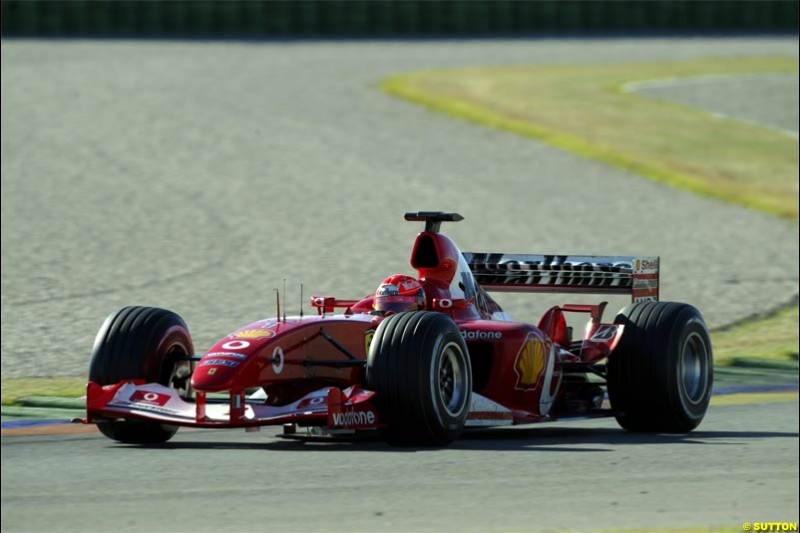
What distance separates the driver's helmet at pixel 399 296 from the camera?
9.55 meters

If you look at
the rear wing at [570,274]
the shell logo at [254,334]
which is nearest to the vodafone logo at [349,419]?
the shell logo at [254,334]

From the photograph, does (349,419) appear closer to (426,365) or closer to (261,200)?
(426,365)

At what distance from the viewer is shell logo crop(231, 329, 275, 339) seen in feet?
29.0

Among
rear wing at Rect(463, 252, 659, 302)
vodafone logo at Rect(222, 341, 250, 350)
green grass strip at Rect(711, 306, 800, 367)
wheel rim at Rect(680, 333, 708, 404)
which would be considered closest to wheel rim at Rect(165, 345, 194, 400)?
vodafone logo at Rect(222, 341, 250, 350)

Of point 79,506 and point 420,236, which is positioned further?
point 420,236

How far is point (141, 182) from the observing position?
931 inches

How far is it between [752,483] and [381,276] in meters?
9.28

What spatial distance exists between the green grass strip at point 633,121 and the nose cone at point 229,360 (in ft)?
46.8

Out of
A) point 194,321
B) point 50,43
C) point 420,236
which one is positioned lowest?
point 194,321

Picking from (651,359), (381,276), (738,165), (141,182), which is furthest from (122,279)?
(738,165)

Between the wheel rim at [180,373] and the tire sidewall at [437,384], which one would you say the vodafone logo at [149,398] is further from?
the tire sidewall at [437,384]

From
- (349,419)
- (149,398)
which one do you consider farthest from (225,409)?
(349,419)

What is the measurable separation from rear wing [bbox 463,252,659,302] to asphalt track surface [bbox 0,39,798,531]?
0.89m

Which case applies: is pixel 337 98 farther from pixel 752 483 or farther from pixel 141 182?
pixel 752 483
